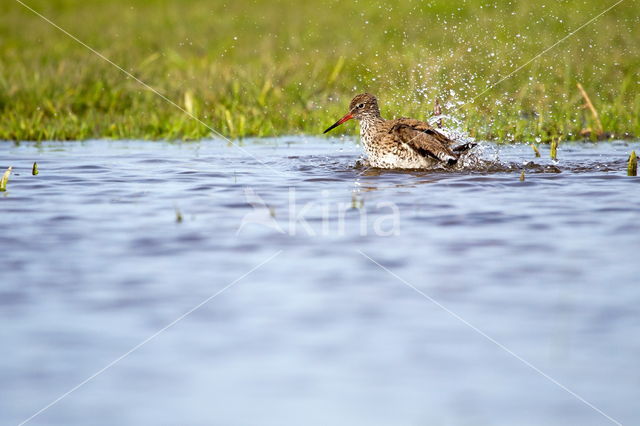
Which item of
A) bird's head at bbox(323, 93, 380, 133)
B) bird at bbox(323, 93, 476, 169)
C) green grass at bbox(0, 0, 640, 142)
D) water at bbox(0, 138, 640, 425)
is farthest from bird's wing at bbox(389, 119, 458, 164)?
green grass at bbox(0, 0, 640, 142)

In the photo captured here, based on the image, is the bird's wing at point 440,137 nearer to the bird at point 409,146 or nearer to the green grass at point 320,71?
the bird at point 409,146

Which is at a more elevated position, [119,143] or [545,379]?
[119,143]

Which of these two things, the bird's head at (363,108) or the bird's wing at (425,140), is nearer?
the bird's wing at (425,140)

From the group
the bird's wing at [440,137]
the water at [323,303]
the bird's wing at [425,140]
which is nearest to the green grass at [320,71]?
the bird's wing at [440,137]

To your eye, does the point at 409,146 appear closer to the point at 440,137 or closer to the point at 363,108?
the point at 440,137

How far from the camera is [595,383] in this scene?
366 cm

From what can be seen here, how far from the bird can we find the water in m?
1.20

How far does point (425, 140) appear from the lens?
377 inches

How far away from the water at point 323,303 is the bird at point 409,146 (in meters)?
1.20

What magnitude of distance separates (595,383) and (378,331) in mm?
953

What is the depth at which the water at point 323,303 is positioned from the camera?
11.6ft

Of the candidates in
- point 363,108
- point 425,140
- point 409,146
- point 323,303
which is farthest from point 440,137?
point 323,303

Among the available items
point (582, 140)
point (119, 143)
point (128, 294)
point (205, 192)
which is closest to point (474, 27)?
point (582, 140)

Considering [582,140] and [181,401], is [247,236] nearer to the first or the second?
[181,401]
